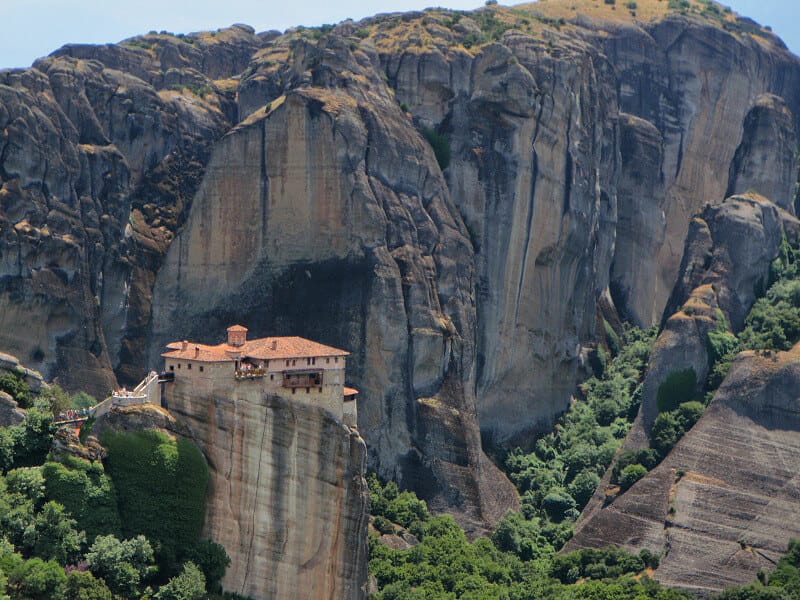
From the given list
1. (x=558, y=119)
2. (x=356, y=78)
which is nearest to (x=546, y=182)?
(x=558, y=119)

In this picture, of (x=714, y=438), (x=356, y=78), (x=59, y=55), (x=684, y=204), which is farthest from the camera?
(x=684, y=204)

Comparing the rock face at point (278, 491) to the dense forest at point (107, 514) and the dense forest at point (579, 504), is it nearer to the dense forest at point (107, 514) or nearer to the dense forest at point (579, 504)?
the dense forest at point (107, 514)

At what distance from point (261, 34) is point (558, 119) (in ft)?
108

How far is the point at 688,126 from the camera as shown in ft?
465

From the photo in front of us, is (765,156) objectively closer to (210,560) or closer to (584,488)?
(584,488)

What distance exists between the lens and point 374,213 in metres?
111

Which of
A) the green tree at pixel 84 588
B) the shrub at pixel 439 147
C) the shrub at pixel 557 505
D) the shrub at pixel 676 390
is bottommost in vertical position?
the green tree at pixel 84 588

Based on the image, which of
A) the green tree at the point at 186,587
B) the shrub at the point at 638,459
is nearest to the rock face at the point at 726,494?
the shrub at the point at 638,459

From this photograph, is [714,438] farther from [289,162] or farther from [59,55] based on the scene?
[59,55]

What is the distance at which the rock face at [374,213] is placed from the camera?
360 feet

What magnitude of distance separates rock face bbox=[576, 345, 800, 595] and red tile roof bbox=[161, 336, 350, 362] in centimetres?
2135

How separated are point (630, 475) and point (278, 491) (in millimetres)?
27589

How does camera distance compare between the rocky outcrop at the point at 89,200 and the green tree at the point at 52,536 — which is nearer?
the green tree at the point at 52,536

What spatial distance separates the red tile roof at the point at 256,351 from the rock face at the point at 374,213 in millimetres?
17300
